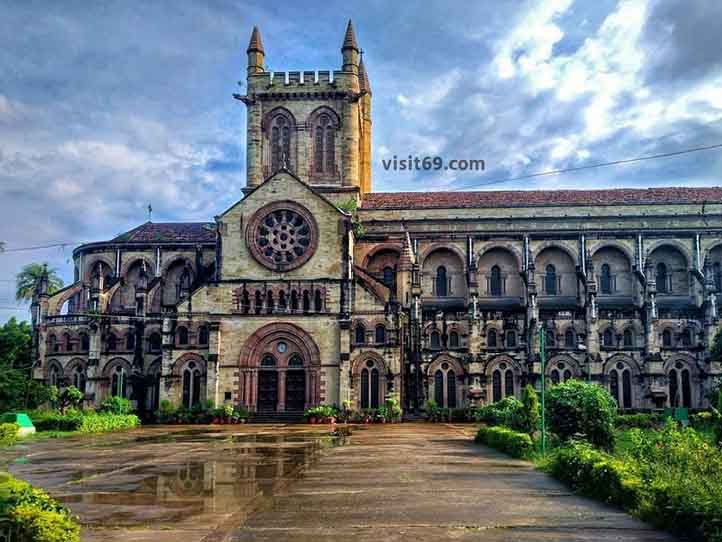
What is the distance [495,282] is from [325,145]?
18.3m

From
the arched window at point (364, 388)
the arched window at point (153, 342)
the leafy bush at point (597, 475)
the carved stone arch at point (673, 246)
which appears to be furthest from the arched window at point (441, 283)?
the leafy bush at point (597, 475)

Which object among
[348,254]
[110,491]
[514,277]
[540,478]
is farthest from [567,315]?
[110,491]

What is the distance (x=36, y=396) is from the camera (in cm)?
5028

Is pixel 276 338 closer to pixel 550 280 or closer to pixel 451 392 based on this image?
pixel 451 392

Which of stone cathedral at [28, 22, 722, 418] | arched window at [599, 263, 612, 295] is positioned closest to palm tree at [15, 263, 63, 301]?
stone cathedral at [28, 22, 722, 418]

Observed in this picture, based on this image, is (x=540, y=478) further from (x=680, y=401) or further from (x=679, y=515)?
(x=680, y=401)

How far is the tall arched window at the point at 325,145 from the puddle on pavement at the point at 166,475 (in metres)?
32.3

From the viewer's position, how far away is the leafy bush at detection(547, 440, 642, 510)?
14.6 metres

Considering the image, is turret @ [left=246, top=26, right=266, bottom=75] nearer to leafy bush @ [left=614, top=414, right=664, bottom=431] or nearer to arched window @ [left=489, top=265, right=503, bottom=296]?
arched window @ [left=489, top=265, right=503, bottom=296]

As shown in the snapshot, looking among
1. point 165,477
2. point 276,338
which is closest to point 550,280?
point 276,338

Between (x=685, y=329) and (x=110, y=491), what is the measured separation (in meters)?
46.8

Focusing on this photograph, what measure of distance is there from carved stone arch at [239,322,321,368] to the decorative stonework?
4.32m

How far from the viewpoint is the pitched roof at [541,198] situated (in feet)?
200

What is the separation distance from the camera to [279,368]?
52188 mm
